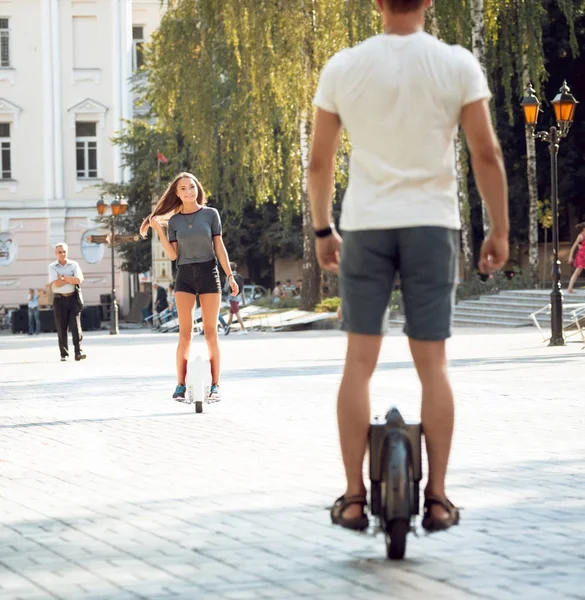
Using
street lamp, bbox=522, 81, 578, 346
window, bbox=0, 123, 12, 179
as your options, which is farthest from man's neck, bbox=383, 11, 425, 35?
window, bbox=0, 123, 12, 179

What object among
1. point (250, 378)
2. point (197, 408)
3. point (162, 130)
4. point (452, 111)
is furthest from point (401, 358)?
point (162, 130)

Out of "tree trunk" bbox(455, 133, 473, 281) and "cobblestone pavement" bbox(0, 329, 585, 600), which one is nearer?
"cobblestone pavement" bbox(0, 329, 585, 600)

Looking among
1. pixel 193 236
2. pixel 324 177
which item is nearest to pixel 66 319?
pixel 193 236

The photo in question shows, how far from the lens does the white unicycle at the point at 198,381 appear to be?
11.7 meters

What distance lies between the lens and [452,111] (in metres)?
5.22

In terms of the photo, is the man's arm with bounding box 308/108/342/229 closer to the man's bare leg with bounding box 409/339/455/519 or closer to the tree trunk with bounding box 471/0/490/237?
the man's bare leg with bounding box 409/339/455/519

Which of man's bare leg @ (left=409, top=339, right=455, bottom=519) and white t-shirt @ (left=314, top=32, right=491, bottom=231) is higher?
white t-shirt @ (left=314, top=32, right=491, bottom=231)

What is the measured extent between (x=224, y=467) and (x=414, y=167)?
3422 mm

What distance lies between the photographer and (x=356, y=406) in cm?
530

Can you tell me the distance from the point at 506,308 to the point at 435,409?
2853 centimetres

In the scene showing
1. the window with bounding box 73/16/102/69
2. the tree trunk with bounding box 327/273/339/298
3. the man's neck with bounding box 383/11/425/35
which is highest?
the window with bounding box 73/16/102/69

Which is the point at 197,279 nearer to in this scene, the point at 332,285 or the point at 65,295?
the point at 65,295

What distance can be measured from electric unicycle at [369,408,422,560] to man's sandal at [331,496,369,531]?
2.2 inches

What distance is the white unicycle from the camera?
1170 cm
